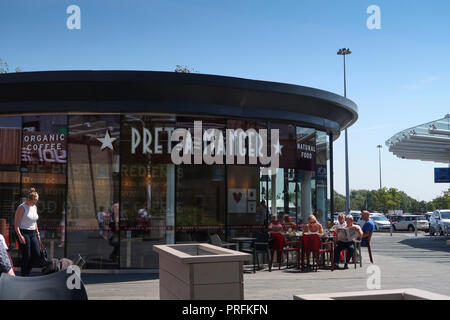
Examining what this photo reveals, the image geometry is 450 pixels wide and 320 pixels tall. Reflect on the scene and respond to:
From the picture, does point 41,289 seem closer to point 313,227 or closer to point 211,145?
point 211,145

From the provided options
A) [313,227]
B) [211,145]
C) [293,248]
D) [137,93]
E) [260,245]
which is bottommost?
[293,248]

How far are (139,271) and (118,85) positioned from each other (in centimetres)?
433

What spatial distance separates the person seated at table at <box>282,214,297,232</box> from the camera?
532 inches

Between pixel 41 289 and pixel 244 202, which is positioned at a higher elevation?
pixel 244 202

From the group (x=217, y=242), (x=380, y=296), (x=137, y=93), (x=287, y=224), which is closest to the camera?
(x=380, y=296)

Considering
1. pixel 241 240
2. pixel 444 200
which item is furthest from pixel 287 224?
pixel 444 200

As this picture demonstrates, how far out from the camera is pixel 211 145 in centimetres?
1258

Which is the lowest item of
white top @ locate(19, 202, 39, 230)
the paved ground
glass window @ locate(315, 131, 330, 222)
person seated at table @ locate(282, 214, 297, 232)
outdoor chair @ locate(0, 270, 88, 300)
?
the paved ground

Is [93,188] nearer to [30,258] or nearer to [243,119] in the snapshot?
[30,258]

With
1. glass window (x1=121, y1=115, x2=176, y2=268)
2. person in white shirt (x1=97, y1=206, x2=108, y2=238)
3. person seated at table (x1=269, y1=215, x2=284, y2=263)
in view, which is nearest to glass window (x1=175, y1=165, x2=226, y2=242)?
glass window (x1=121, y1=115, x2=176, y2=268)

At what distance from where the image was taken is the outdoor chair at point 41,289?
4.03 metres

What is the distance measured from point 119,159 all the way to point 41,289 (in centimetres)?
823

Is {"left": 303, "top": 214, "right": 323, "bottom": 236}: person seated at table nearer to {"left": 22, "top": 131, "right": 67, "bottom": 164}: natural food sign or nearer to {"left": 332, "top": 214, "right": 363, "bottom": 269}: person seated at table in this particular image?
{"left": 332, "top": 214, "right": 363, "bottom": 269}: person seated at table

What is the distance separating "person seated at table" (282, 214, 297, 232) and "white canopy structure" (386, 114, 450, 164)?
15.8 meters
